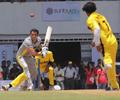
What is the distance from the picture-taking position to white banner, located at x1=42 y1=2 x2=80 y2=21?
1230 inches

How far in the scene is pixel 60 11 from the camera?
3139cm

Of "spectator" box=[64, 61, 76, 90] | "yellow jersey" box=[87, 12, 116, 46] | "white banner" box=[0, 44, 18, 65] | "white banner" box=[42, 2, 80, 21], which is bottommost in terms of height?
"spectator" box=[64, 61, 76, 90]

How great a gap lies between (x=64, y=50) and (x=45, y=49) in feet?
54.3

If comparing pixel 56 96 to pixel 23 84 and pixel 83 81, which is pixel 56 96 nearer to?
pixel 23 84

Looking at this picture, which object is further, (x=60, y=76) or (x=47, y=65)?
(x=60, y=76)

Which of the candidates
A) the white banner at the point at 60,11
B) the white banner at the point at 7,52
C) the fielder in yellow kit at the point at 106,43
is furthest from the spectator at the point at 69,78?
the fielder in yellow kit at the point at 106,43

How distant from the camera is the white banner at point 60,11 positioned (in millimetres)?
31234

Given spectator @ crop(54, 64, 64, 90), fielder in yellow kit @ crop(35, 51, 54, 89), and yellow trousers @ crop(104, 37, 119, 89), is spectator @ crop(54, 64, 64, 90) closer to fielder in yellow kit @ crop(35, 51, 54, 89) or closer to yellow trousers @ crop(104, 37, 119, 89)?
fielder in yellow kit @ crop(35, 51, 54, 89)

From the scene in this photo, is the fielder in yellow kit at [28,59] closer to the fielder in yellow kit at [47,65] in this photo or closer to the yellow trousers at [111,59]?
the fielder in yellow kit at [47,65]

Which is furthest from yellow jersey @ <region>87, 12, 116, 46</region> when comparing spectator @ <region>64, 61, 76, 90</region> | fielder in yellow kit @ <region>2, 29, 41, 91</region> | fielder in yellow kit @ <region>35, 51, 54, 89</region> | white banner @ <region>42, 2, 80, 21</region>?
white banner @ <region>42, 2, 80, 21</region>

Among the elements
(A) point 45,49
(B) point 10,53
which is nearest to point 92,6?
(A) point 45,49

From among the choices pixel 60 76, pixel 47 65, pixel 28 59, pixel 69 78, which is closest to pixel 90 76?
pixel 69 78

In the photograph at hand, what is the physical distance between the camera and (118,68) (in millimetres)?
27375

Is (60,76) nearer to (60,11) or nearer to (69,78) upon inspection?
(69,78)
